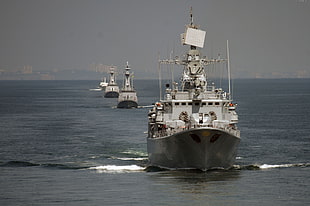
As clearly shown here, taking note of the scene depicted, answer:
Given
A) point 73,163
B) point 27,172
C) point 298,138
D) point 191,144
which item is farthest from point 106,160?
point 298,138

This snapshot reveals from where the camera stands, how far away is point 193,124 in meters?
48.8

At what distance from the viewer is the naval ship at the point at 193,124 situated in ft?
158

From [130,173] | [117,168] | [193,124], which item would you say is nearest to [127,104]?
[117,168]

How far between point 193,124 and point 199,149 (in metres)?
1.94

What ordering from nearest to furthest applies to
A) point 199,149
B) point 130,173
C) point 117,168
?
point 199,149 < point 130,173 < point 117,168

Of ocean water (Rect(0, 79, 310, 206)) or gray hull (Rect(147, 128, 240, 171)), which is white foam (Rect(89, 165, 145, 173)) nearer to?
ocean water (Rect(0, 79, 310, 206))

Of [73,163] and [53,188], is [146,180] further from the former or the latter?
[73,163]


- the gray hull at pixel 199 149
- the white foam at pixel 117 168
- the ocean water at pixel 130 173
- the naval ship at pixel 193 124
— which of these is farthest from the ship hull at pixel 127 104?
the gray hull at pixel 199 149

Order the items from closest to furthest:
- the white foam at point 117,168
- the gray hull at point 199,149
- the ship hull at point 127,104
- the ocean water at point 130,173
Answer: the ocean water at point 130,173 < the gray hull at point 199,149 < the white foam at point 117,168 < the ship hull at point 127,104

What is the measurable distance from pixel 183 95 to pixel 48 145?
961 inches

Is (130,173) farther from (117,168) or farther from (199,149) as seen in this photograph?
(199,149)

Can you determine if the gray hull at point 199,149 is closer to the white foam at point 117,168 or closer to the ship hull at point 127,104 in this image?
the white foam at point 117,168

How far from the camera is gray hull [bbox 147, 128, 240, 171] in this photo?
4791cm

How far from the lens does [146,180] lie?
157ft
